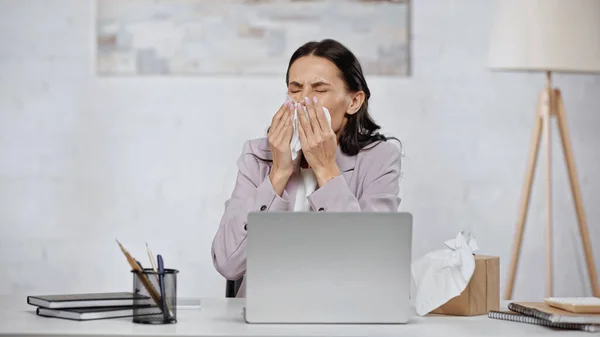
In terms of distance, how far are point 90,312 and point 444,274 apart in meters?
0.62

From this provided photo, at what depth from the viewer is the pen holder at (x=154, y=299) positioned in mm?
1287

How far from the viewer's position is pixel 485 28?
128 inches

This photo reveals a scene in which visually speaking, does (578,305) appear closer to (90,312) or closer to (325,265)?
(325,265)

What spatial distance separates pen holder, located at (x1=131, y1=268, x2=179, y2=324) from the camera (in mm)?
1287

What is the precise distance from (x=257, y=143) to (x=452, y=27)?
54.2 inches

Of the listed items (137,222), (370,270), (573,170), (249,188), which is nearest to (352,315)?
(370,270)

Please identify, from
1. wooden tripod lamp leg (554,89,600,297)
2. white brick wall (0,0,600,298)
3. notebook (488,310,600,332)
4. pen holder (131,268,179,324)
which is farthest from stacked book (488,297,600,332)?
white brick wall (0,0,600,298)

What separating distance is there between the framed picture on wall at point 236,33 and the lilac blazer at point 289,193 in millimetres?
1111

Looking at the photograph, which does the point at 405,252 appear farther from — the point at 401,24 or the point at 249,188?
the point at 401,24

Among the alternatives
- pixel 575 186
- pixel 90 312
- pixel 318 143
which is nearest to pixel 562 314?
pixel 90 312

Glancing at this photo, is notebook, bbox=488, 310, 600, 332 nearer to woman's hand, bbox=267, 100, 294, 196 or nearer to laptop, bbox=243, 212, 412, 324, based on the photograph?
laptop, bbox=243, 212, 412, 324

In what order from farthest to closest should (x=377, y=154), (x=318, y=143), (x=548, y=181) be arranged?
1. (x=548, y=181)
2. (x=377, y=154)
3. (x=318, y=143)

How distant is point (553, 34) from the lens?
2.71 metres

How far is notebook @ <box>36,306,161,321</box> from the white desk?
1 centimetres
